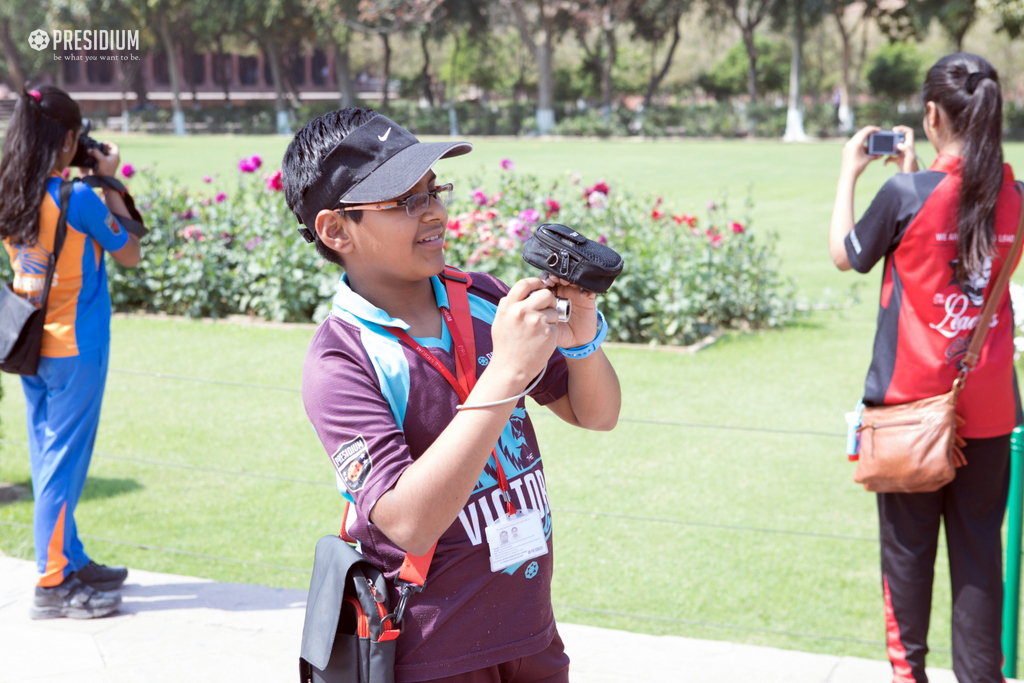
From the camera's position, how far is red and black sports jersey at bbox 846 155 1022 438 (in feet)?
8.97

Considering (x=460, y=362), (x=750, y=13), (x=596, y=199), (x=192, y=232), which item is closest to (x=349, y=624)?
(x=460, y=362)

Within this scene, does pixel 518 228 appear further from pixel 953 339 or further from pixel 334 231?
pixel 334 231

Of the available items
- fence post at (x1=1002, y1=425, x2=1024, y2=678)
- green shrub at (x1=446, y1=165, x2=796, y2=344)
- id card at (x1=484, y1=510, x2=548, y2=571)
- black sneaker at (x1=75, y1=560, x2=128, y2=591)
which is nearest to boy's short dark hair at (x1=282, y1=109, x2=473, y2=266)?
id card at (x1=484, y1=510, x2=548, y2=571)

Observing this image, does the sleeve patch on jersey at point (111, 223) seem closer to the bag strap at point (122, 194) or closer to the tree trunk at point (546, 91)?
the bag strap at point (122, 194)

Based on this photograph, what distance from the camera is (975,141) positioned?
2719 mm

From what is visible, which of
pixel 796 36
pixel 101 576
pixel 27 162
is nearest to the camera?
pixel 27 162

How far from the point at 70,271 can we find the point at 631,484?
3147 mm

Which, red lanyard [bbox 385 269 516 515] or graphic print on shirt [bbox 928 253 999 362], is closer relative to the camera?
red lanyard [bbox 385 269 516 515]

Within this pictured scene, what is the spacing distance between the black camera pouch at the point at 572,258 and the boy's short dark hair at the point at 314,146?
0.33 metres

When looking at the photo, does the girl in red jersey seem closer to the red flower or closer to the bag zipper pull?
the bag zipper pull

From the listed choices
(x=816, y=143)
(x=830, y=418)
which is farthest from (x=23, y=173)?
(x=816, y=143)

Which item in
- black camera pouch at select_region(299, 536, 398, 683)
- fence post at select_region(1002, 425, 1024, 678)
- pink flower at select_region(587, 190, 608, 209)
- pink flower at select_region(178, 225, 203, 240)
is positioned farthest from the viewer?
pink flower at select_region(178, 225, 203, 240)

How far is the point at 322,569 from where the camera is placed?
1729mm

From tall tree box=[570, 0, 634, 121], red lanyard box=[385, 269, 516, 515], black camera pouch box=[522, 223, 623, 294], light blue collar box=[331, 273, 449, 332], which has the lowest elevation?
red lanyard box=[385, 269, 516, 515]
